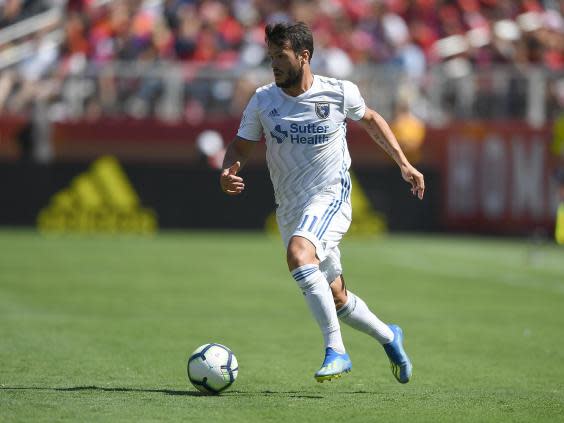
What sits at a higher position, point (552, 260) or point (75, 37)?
point (75, 37)

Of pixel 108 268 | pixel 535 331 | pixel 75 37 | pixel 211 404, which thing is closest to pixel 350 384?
pixel 211 404

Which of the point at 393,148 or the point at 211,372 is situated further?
the point at 393,148

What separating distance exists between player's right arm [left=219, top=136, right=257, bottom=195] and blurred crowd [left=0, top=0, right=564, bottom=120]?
48.2 ft

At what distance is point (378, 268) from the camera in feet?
59.1

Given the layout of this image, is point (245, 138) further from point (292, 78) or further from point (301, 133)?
point (292, 78)

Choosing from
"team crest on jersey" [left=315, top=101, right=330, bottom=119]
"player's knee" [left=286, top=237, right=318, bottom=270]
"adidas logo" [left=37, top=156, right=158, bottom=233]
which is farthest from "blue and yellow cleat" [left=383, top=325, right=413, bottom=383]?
"adidas logo" [left=37, top=156, right=158, bottom=233]

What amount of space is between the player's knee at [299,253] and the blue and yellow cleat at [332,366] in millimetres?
565

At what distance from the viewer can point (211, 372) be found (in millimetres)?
7719

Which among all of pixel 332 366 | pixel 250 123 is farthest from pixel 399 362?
pixel 250 123

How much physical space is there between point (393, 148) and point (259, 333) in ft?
11.4

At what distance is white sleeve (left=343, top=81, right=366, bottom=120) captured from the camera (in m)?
8.20

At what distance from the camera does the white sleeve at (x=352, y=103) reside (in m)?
8.20

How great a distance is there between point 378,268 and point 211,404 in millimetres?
10844

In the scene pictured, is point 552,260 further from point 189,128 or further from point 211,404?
point 211,404
